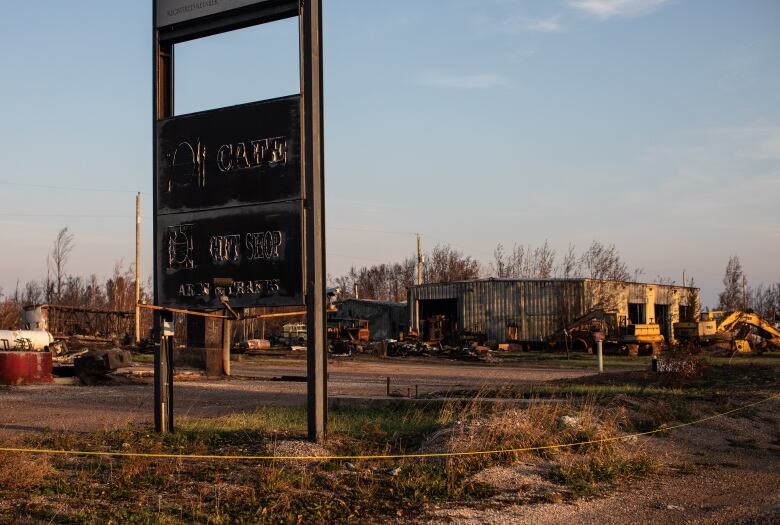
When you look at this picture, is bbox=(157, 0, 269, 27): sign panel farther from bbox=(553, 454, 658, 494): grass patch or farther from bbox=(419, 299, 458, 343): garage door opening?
bbox=(419, 299, 458, 343): garage door opening

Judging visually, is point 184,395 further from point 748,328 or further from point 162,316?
point 748,328

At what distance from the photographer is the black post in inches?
425

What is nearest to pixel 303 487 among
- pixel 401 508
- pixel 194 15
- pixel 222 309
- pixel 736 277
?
pixel 401 508

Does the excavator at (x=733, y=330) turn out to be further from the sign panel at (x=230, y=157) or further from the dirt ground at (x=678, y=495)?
the sign panel at (x=230, y=157)

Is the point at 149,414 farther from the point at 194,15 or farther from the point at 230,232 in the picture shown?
the point at 194,15

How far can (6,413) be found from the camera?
16109 millimetres

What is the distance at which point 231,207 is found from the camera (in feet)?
39.0

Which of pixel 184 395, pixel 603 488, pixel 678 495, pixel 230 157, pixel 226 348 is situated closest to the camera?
pixel 678 495

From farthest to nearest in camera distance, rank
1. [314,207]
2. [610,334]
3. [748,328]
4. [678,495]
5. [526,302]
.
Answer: [526,302], [610,334], [748,328], [314,207], [678,495]

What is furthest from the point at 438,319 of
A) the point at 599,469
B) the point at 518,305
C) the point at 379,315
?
the point at 599,469

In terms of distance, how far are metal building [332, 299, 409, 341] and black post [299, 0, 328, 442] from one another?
4963 cm

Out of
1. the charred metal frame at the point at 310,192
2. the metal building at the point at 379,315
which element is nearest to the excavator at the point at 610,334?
the metal building at the point at 379,315

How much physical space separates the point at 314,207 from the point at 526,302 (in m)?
41.9

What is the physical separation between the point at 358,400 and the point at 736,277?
8968cm
